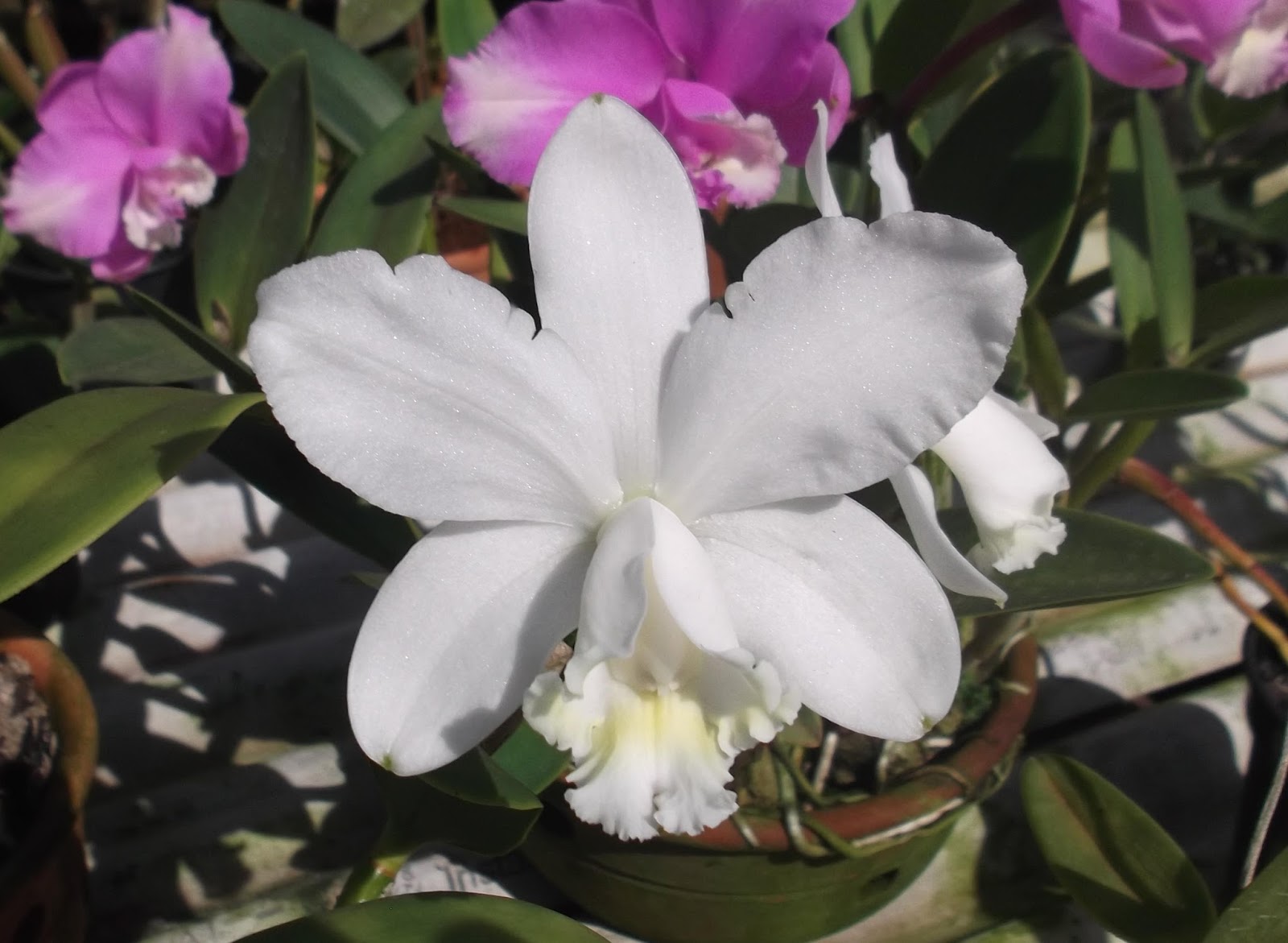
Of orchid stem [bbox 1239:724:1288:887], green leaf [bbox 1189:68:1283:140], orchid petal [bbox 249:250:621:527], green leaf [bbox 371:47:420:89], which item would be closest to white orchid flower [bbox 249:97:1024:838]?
orchid petal [bbox 249:250:621:527]

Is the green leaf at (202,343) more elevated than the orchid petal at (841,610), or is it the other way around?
the green leaf at (202,343)

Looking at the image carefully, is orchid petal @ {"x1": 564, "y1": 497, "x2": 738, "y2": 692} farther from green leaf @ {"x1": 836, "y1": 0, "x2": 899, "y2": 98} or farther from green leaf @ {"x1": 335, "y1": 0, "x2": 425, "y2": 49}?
green leaf @ {"x1": 335, "y1": 0, "x2": 425, "y2": 49}

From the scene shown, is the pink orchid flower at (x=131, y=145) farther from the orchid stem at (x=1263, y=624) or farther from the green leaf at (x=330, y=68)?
the orchid stem at (x=1263, y=624)

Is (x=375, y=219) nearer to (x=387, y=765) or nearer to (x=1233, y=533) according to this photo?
(x=387, y=765)

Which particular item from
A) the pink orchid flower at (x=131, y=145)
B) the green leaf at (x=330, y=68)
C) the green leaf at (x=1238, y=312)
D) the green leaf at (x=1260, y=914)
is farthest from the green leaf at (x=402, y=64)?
the green leaf at (x=1260, y=914)

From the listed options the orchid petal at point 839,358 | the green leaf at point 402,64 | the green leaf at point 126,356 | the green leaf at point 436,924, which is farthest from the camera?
the green leaf at point 402,64

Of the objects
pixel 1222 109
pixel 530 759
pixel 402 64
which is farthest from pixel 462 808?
pixel 1222 109

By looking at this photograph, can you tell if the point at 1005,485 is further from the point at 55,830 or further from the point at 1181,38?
the point at 55,830
